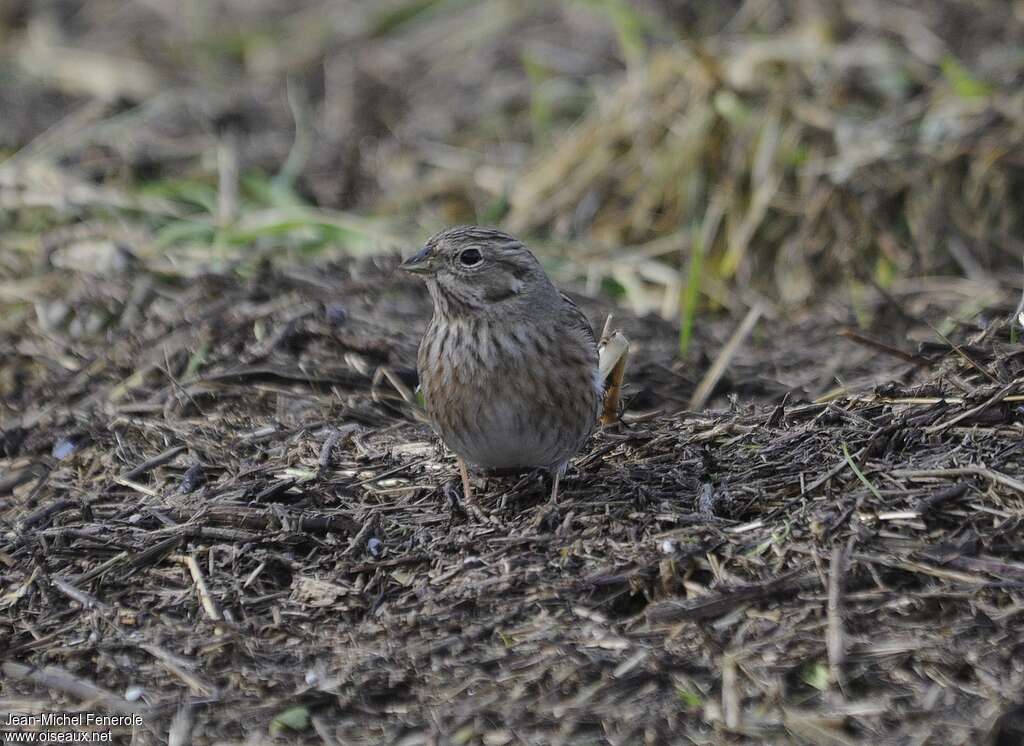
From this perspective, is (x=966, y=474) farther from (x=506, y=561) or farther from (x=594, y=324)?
(x=594, y=324)

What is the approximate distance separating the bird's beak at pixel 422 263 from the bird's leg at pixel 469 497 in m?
0.68

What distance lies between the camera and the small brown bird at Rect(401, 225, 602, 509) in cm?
473

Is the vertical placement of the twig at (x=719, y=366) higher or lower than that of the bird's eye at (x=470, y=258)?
lower

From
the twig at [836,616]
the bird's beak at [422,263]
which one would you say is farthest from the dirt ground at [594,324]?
the bird's beak at [422,263]

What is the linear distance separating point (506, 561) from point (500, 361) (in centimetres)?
75

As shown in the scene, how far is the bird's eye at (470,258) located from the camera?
4.91m

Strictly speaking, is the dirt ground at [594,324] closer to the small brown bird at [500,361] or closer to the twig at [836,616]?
the twig at [836,616]

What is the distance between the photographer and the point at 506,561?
4352 millimetres

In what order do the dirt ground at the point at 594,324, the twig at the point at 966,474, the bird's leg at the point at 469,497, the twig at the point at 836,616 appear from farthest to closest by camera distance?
the bird's leg at the point at 469,497
the twig at the point at 966,474
the dirt ground at the point at 594,324
the twig at the point at 836,616

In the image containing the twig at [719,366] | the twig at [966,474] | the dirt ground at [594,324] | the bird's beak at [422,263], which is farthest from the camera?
the twig at [719,366]

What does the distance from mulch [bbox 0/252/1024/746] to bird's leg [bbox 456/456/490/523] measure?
5cm

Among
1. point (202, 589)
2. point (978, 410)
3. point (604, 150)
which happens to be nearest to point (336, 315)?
point (202, 589)

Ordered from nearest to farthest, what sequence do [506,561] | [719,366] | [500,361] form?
[506,561] < [500,361] < [719,366]

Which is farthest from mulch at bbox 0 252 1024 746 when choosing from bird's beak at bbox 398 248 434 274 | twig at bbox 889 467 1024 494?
bird's beak at bbox 398 248 434 274
